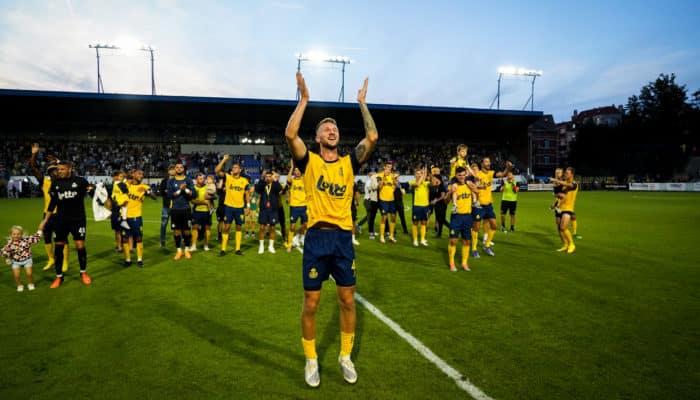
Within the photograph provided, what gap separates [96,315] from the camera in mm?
5977

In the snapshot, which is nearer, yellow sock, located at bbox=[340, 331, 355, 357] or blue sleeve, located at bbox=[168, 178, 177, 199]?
yellow sock, located at bbox=[340, 331, 355, 357]

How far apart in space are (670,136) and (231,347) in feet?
276

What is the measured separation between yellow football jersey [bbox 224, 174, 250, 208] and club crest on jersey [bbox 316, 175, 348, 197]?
22.4ft

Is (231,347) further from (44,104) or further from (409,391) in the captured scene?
(44,104)

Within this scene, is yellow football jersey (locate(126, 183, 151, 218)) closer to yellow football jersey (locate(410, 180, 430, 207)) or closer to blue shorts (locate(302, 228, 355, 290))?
blue shorts (locate(302, 228, 355, 290))

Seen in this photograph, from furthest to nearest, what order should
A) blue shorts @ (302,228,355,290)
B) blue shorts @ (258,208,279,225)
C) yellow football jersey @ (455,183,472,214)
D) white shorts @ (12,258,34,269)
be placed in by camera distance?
blue shorts @ (258,208,279,225) < yellow football jersey @ (455,183,472,214) < white shorts @ (12,258,34,269) < blue shorts @ (302,228,355,290)

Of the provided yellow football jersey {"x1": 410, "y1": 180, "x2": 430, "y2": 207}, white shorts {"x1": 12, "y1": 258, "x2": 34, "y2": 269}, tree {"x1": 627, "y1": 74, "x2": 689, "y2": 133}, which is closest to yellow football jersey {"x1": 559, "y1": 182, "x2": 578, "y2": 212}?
yellow football jersey {"x1": 410, "y1": 180, "x2": 430, "y2": 207}

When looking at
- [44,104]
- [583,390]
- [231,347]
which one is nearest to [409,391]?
[583,390]

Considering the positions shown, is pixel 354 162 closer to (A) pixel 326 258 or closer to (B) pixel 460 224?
(A) pixel 326 258

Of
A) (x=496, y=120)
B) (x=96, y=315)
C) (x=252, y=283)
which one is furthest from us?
(x=496, y=120)

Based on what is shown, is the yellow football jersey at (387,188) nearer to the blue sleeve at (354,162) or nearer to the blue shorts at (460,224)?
the blue shorts at (460,224)

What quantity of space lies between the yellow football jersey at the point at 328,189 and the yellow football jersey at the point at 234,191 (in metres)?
6.77

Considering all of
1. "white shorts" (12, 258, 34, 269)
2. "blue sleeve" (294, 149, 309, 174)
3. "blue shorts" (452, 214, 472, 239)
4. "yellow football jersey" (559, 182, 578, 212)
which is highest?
"blue sleeve" (294, 149, 309, 174)

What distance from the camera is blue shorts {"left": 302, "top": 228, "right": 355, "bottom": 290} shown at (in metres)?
3.87
